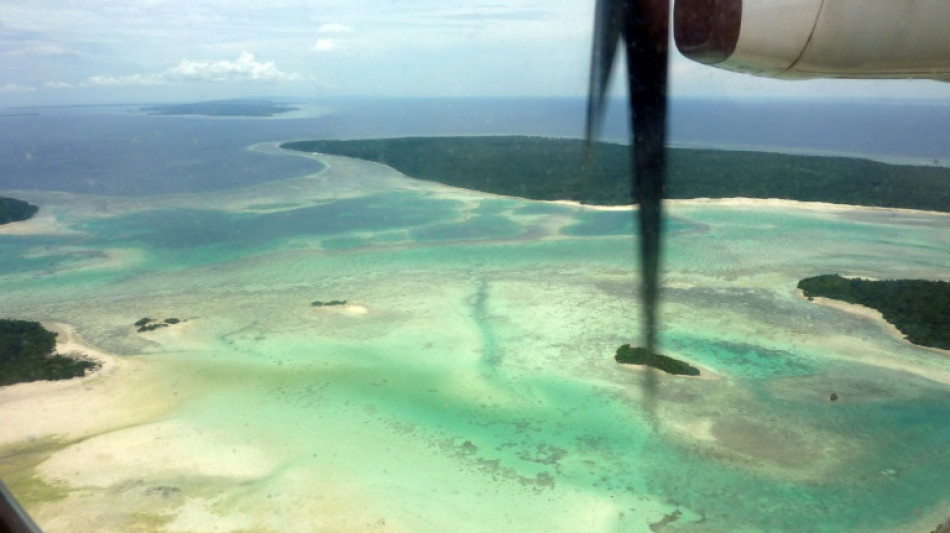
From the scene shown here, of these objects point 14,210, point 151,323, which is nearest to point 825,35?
point 151,323

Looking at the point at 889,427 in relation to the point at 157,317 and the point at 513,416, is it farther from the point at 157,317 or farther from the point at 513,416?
the point at 157,317

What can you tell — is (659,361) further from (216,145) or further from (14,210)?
(216,145)

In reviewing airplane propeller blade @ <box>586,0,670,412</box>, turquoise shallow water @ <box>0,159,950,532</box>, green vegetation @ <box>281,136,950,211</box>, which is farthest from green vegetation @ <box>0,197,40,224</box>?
airplane propeller blade @ <box>586,0,670,412</box>

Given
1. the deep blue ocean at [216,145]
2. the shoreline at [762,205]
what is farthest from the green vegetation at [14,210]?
the shoreline at [762,205]

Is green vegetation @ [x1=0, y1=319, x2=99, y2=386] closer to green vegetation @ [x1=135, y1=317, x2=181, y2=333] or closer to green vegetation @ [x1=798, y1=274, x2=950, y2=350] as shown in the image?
green vegetation @ [x1=135, y1=317, x2=181, y2=333]

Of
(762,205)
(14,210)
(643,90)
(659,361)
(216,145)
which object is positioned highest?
(643,90)

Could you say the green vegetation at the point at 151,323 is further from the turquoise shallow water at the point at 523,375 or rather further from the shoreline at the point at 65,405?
the shoreline at the point at 65,405
